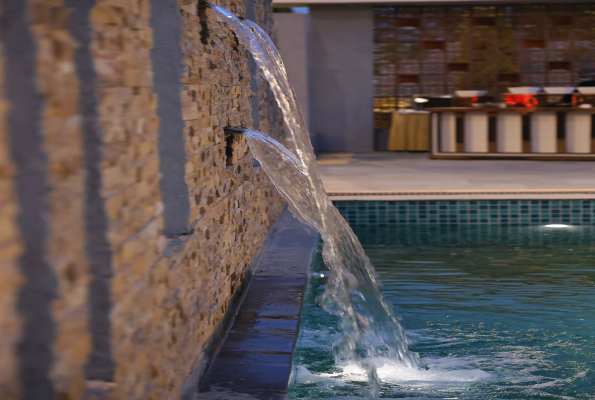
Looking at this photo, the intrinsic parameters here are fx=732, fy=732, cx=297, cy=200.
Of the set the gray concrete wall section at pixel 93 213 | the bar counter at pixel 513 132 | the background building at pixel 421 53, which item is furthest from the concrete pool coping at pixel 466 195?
the gray concrete wall section at pixel 93 213

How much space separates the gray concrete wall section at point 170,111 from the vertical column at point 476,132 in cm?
679

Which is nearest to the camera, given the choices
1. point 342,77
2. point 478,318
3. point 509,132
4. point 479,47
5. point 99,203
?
point 99,203

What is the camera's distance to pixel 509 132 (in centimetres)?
862

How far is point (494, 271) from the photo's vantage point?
435 cm

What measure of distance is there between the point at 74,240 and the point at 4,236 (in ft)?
0.69

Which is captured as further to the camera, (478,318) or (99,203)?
(478,318)

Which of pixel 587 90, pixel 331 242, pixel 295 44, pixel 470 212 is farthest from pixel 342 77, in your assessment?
pixel 331 242

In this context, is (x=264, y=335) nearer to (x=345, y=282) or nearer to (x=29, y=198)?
(x=345, y=282)

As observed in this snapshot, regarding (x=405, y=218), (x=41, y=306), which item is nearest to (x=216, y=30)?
(x=41, y=306)

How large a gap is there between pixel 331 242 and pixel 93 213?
2.12 meters

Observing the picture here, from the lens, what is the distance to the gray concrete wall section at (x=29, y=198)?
47.6 inches

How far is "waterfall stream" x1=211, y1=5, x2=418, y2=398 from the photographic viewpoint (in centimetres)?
302

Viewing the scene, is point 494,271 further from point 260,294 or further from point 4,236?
point 4,236

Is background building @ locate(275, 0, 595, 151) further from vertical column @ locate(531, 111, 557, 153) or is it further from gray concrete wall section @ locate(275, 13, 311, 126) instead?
vertical column @ locate(531, 111, 557, 153)
